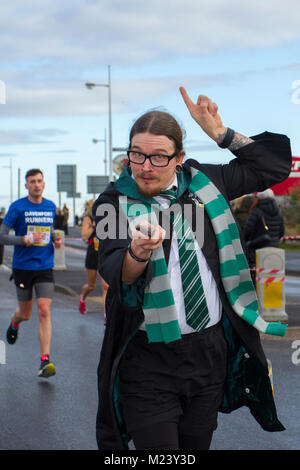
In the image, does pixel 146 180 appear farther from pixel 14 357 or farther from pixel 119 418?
pixel 14 357

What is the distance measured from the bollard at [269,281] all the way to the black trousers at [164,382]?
691 centimetres

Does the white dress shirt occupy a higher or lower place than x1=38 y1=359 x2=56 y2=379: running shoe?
higher

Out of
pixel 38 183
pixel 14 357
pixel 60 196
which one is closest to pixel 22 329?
pixel 14 357

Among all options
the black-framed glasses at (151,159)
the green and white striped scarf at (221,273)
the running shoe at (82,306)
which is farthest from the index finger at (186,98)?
the running shoe at (82,306)

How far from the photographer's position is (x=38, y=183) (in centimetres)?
715

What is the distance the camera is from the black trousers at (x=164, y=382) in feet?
9.19

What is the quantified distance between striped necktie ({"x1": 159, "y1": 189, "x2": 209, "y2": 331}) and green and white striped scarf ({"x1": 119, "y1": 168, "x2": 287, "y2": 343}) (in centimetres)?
9

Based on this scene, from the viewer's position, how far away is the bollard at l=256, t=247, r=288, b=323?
9.75m

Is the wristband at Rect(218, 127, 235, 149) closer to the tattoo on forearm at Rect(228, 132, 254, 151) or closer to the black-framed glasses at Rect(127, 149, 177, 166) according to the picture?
the tattoo on forearm at Rect(228, 132, 254, 151)
